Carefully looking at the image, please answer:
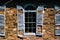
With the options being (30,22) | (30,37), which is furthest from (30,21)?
(30,37)

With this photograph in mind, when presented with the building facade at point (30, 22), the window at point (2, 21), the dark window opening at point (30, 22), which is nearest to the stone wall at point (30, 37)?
the building facade at point (30, 22)

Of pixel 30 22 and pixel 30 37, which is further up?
pixel 30 22

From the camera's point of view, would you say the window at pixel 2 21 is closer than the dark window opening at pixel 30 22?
Yes

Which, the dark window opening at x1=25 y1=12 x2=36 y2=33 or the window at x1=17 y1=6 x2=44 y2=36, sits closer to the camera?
the window at x1=17 y1=6 x2=44 y2=36

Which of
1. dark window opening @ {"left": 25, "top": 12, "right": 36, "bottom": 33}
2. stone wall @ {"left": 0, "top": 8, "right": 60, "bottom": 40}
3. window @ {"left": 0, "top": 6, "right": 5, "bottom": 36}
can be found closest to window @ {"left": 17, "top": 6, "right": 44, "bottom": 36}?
dark window opening @ {"left": 25, "top": 12, "right": 36, "bottom": 33}

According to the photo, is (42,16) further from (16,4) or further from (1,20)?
(1,20)

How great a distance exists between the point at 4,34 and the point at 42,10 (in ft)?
8.71

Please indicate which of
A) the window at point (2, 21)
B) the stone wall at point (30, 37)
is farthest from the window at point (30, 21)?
the window at point (2, 21)

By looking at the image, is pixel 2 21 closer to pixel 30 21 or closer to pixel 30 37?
pixel 30 21

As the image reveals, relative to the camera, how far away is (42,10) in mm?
11656

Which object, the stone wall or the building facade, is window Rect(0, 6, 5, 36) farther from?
the stone wall

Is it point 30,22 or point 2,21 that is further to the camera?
point 30,22

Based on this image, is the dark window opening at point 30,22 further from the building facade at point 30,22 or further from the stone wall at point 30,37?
the stone wall at point 30,37

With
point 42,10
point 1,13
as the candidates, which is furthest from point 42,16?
point 1,13
